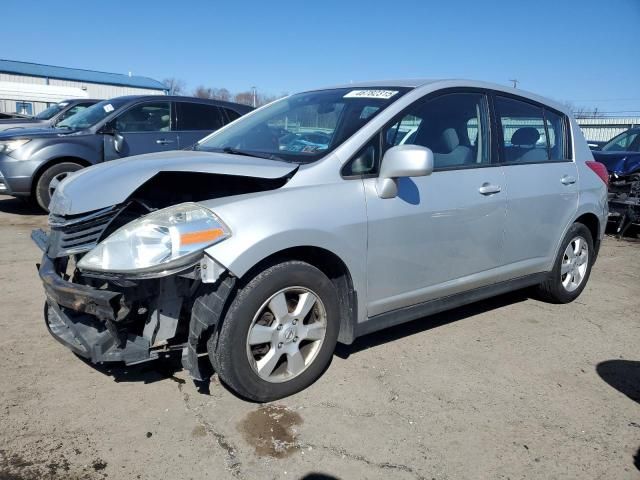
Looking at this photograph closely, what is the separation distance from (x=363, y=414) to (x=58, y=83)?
62.7m

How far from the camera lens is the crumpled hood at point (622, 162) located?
820 cm

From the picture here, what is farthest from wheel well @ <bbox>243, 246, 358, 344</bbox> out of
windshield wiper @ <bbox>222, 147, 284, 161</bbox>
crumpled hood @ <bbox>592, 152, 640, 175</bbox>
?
crumpled hood @ <bbox>592, 152, 640, 175</bbox>

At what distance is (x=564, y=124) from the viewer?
468 centimetres

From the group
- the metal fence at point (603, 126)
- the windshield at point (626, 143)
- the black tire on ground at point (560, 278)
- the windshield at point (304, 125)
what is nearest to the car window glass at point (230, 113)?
the windshield at point (304, 125)

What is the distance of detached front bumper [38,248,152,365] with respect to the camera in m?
2.53

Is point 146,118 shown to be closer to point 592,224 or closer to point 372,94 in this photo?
point 372,94

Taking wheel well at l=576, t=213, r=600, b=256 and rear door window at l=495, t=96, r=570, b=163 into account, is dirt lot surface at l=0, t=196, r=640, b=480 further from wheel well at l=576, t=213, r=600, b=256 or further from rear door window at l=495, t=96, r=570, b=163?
rear door window at l=495, t=96, r=570, b=163

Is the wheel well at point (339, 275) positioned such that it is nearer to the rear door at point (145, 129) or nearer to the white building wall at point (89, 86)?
the rear door at point (145, 129)

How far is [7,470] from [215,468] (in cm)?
90

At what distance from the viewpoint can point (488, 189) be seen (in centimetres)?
372

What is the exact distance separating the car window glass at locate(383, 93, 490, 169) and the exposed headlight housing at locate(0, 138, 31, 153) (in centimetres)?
645

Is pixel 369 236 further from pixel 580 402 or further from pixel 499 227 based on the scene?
pixel 580 402

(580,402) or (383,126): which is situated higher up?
(383,126)

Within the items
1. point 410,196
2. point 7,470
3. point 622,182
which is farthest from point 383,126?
point 622,182
